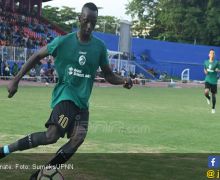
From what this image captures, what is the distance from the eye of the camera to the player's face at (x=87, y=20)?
19.5 feet

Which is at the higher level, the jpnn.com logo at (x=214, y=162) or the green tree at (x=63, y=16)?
the jpnn.com logo at (x=214, y=162)

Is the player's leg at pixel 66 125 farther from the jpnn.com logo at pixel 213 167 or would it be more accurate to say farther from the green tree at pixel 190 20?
the green tree at pixel 190 20

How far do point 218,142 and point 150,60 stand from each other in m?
50.7

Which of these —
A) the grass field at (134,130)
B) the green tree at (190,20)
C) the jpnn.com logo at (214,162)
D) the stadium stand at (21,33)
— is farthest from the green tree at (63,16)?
the jpnn.com logo at (214,162)

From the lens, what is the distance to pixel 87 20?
5.95 metres

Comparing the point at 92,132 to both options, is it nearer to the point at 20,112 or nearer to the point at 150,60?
the point at 20,112

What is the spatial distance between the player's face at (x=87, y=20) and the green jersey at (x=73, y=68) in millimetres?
165

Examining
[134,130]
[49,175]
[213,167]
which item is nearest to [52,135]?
[49,175]

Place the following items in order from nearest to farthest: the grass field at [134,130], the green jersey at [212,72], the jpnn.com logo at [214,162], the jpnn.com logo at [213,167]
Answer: the jpnn.com logo at [213,167] → the jpnn.com logo at [214,162] → the grass field at [134,130] → the green jersey at [212,72]

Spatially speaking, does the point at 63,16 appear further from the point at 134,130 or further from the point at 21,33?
the point at 134,130

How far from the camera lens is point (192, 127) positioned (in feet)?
→ 41.8

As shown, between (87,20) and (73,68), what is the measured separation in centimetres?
55

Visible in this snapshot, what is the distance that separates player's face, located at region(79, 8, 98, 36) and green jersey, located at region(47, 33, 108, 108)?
17 centimetres

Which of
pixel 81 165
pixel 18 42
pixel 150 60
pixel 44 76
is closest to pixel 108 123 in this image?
pixel 81 165
